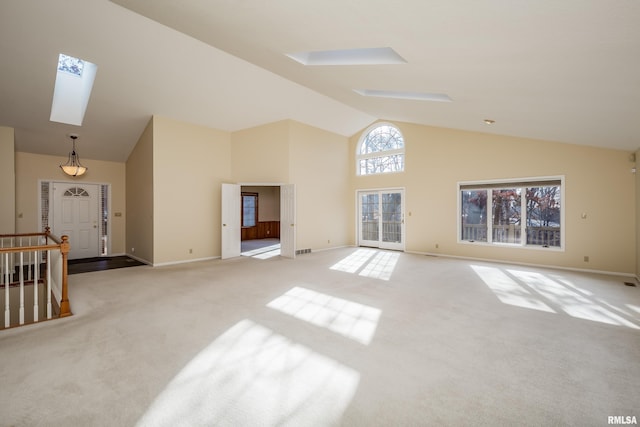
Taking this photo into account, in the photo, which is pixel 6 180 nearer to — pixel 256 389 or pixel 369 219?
pixel 256 389

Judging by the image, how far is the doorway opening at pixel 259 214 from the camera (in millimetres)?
11531

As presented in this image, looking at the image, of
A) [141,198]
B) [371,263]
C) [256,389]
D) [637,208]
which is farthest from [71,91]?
[637,208]

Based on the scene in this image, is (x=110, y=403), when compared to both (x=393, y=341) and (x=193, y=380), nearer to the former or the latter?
(x=193, y=380)

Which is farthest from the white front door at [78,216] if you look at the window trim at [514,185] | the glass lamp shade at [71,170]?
the window trim at [514,185]

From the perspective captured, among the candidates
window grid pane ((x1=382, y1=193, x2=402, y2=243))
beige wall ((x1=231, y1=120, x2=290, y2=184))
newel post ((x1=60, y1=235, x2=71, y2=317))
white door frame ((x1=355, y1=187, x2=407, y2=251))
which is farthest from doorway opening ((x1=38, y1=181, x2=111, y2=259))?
window grid pane ((x1=382, y1=193, x2=402, y2=243))

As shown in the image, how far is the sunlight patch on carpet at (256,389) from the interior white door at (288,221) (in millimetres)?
4456

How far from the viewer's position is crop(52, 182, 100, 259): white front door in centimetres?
700

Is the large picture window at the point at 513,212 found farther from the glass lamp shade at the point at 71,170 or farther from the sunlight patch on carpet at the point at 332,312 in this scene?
the glass lamp shade at the point at 71,170

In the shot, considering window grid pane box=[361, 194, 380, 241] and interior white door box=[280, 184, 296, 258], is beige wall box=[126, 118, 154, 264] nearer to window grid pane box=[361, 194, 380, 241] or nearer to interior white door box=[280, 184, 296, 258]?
interior white door box=[280, 184, 296, 258]

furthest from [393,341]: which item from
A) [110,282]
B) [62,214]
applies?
[62,214]

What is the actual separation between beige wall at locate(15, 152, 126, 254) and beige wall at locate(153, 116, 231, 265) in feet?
8.59

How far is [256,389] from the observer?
1.93m

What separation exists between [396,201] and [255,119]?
4.56 metres

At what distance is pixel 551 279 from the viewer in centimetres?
489
